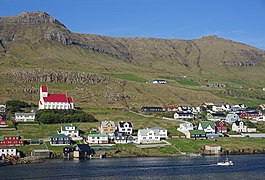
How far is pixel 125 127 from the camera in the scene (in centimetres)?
9556

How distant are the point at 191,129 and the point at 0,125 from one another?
4064cm

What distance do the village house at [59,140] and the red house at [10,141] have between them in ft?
18.6

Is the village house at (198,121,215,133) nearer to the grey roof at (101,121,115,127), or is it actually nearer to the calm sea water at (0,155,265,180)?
the grey roof at (101,121,115,127)

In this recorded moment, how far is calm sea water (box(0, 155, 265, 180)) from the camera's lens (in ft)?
191

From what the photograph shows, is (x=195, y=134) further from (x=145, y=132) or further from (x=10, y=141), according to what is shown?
(x=10, y=141)

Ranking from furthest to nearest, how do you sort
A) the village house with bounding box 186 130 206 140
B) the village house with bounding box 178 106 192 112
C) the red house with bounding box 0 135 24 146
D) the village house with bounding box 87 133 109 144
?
the village house with bounding box 178 106 192 112
the village house with bounding box 186 130 206 140
the village house with bounding box 87 133 109 144
the red house with bounding box 0 135 24 146

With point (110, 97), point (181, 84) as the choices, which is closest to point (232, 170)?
point (110, 97)

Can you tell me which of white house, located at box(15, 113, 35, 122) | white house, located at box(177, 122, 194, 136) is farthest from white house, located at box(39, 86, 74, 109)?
white house, located at box(177, 122, 194, 136)

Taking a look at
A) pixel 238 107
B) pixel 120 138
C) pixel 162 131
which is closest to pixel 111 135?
pixel 120 138

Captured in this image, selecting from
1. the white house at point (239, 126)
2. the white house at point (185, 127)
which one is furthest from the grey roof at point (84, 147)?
the white house at point (239, 126)

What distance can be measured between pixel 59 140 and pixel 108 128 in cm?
1279

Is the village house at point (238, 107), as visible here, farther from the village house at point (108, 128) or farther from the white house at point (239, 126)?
the village house at point (108, 128)

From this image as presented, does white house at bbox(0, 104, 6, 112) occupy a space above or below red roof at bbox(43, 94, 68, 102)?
below

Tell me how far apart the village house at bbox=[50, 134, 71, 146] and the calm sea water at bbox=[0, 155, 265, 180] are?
9789mm
